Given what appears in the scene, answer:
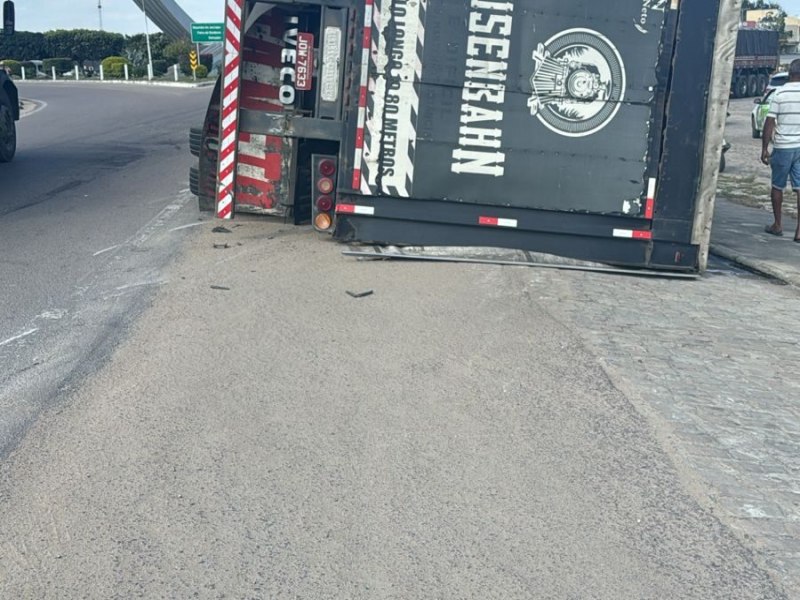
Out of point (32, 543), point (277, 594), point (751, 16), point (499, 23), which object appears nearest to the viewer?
point (277, 594)

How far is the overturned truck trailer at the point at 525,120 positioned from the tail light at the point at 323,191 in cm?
2

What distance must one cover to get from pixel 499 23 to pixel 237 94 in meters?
2.54

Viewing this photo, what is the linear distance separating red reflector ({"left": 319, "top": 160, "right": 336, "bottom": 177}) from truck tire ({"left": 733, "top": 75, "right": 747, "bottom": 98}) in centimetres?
4780

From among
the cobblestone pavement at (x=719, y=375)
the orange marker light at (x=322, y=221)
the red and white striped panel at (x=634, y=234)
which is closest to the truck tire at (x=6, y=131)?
the orange marker light at (x=322, y=221)

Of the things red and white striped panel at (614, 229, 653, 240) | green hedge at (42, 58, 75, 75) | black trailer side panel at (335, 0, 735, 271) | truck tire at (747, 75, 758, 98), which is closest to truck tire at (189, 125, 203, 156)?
black trailer side panel at (335, 0, 735, 271)

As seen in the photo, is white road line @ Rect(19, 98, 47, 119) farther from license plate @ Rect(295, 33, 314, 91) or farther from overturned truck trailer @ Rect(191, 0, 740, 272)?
overturned truck trailer @ Rect(191, 0, 740, 272)

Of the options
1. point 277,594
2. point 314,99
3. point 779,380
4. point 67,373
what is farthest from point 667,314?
point 277,594

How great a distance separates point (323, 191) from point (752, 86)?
51383 millimetres

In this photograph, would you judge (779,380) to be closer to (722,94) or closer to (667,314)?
(667,314)

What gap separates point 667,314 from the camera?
8.01 m

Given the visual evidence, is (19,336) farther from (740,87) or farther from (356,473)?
(740,87)

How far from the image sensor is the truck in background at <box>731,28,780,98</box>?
52.0 meters

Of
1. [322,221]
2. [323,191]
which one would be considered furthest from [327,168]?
[322,221]

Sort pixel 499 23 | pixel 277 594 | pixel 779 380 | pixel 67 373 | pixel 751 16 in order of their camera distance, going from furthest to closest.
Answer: pixel 751 16 < pixel 499 23 < pixel 779 380 < pixel 67 373 < pixel 277 594
